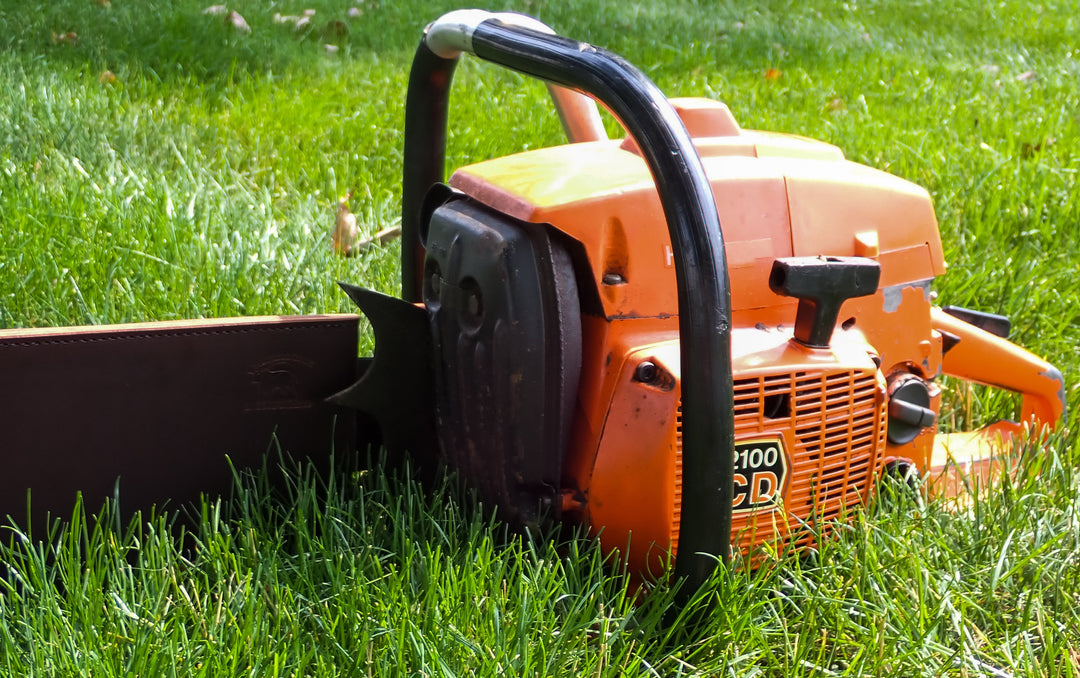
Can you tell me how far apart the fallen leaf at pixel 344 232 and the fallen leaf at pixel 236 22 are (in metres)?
1.97

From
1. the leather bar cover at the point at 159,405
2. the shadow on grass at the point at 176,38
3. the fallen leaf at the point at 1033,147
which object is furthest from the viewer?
the shadow on grass at the point at 176,38

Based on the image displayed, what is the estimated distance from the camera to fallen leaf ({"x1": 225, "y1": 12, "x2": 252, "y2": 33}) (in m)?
4.20

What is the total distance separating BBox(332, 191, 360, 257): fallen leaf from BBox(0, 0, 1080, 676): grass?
84 millimetres

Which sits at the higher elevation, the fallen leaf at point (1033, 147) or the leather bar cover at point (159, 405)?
the fallen leaf at point (1033, 147)

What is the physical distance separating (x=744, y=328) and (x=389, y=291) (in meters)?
1.03

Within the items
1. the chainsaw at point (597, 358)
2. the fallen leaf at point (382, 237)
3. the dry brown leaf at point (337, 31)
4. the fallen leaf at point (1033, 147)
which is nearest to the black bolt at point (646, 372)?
the chainsaw at point (597, 358)

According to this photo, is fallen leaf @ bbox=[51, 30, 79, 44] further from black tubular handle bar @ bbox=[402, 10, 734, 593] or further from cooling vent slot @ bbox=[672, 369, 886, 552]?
cooling vent slot @ bbox=[672, 369, 886, 552]

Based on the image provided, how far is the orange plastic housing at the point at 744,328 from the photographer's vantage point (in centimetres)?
127

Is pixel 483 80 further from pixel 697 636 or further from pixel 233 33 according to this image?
pixel 697 636

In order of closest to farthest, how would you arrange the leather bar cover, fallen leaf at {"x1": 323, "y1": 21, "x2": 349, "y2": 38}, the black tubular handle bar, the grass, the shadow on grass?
the black tubular handle bar → the grass → the leather bar cover → the shadow on grass → fallen leaf at {"x1": 323, "y1": 21, "x2": 349, "y2": 38}

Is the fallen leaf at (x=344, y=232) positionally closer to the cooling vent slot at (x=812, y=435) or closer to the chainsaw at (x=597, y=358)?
the chainsaw at (x=597, y=358)

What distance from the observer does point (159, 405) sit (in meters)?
1.45

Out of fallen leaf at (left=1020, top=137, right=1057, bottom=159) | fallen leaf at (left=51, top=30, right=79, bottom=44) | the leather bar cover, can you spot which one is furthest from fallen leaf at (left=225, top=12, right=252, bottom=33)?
the leather bar cover

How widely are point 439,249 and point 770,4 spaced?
524cm
